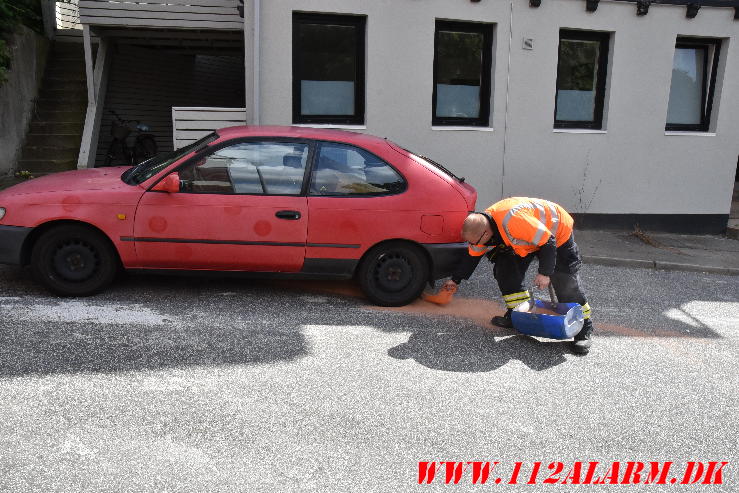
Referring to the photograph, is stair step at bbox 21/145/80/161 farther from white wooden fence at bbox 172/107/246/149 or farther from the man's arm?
the man's arm

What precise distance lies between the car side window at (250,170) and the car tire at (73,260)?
877 mm

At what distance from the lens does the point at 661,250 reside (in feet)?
29.0

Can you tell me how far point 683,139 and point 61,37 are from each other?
488 inches

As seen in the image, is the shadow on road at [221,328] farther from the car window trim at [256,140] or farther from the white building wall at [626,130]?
the white building wall at [626,130]

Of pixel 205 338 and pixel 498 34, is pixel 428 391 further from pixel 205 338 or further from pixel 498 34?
pixel 498 34

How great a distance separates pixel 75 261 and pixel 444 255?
3.18 metres

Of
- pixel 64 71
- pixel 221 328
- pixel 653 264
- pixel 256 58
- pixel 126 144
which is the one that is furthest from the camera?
pixel 64 71

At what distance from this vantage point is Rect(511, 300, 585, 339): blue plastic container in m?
4.79

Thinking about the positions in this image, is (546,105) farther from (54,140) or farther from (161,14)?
(54,140)

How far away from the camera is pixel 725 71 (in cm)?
1005

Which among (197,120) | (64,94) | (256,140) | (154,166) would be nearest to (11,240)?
(154,166)

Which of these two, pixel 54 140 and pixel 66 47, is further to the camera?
pixel 66 47

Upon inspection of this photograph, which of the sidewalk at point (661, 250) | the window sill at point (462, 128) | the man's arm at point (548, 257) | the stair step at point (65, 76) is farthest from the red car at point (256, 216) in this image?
the stair step at point (65, 76)

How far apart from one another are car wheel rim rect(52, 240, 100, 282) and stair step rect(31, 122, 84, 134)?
23.0ft
